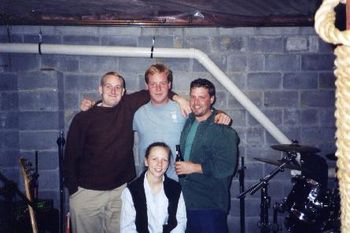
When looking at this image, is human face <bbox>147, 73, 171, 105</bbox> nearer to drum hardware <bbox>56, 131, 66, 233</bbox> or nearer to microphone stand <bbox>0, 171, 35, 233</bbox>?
drum hardware <bbox>56, 131, 66, 233</bbox>

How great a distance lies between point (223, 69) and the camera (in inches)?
190

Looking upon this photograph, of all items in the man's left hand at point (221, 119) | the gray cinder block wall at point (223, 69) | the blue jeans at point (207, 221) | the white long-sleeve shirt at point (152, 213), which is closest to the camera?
the white long-sleeve shirt at point (152, 213)

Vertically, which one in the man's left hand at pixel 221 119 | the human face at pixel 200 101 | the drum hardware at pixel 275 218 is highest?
the human face at pixel 200 101

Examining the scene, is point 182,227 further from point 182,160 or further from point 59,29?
point 59,29

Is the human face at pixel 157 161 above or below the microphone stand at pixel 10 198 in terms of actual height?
above

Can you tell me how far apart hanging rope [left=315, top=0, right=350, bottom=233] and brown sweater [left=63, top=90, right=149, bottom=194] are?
10.9 feet

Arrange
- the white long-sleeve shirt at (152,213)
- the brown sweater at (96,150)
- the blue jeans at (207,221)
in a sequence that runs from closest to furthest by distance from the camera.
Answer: the white long-sleeve shirt at (152,213), the blue jeans at (207,221), the brown sweater at (96,150)

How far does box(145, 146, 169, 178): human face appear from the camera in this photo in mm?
3283

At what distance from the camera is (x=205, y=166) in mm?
3549

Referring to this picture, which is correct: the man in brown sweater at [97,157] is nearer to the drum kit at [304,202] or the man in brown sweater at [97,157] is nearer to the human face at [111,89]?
the human face at [111,89]

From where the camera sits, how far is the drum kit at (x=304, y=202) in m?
4.27

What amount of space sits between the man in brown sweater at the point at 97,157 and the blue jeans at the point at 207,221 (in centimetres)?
93

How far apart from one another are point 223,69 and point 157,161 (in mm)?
2071

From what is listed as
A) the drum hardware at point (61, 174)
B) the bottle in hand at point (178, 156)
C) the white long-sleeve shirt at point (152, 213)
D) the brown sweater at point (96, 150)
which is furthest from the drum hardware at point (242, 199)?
the drum hardware at point (61, 174)
